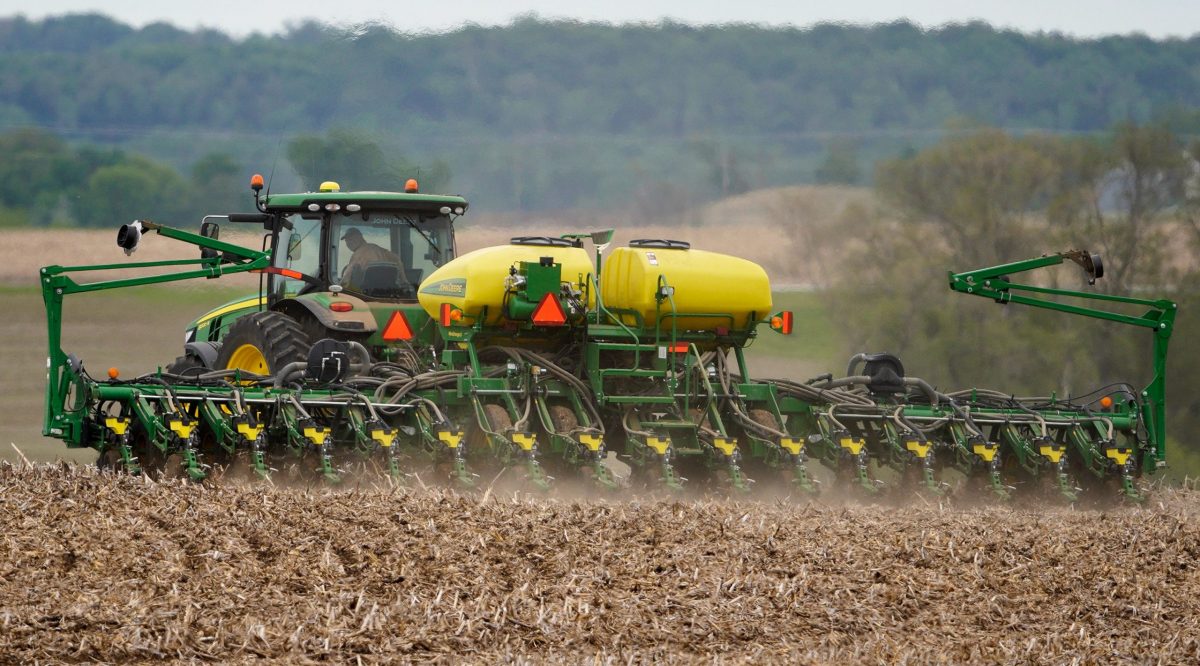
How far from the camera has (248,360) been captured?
462 inches

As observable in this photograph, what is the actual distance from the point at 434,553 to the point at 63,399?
14.6 feet

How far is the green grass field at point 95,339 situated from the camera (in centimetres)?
1683

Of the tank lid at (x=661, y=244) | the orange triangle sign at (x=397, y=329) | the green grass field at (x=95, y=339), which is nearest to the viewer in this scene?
the tank lid at (x=661, y=244)

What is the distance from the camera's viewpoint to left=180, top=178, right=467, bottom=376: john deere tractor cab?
11.5 metres

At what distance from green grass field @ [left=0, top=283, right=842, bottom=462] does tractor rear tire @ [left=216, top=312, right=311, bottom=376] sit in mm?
4091

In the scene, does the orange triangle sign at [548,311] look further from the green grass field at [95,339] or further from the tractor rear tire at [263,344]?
the green grass field at [95,339]

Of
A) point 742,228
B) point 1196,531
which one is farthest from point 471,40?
point 1196,531

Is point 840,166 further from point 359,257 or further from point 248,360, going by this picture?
point 248,360

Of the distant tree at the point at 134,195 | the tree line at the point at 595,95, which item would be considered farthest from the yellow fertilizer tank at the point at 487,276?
the distant tree at the point at 134,195

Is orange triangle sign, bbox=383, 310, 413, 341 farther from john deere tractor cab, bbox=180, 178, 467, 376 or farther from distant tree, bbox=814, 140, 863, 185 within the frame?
distant tree, bbox=814, 140, 863, 185

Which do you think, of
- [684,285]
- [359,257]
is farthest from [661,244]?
[359,257]

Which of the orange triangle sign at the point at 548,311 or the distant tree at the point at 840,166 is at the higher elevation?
the distant tree at the point at 840,166

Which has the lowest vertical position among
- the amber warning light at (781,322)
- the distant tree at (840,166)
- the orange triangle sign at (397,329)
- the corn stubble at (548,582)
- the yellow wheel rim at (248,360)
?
the corn stubble at (548,582)

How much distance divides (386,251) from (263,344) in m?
1.35
